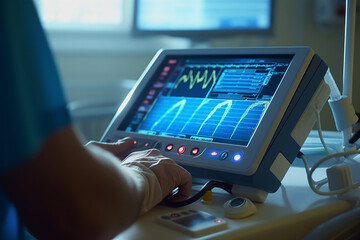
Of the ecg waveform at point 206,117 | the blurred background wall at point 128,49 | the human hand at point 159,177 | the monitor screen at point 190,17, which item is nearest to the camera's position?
the human hand at point 159,177

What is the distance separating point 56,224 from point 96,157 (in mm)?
88

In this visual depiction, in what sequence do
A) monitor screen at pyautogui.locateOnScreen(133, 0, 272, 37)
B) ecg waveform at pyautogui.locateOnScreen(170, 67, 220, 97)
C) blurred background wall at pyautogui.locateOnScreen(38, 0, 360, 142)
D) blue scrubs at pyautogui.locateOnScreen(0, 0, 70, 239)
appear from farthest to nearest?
blurred background wall at pyautogui.locateOnScreen(38, 0, 360, 142)
monitor screen at pyautogui.locateOnScreen(133, 0, 272, 37)
ecg waveform at pyautogui.locateOnScreen(170, 67, 220, 97)
blue scrubs at pyautogui.locateOnScreen(0, 0, 70, 239)

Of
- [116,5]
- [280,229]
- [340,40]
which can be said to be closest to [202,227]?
[280,229]

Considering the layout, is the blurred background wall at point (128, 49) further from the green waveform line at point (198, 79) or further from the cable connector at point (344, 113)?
the cable connector at point (344, 113)

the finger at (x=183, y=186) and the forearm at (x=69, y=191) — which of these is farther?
the finger at (x=183, y=186)

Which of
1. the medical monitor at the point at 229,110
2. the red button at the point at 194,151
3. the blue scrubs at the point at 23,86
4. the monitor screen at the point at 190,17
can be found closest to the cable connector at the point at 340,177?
the medical monitor at the point at 229,110

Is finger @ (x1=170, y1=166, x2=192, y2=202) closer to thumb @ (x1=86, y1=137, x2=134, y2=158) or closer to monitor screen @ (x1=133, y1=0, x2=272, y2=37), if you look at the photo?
thumb @ (x1=86, y1=137, x2=134, y2=158)

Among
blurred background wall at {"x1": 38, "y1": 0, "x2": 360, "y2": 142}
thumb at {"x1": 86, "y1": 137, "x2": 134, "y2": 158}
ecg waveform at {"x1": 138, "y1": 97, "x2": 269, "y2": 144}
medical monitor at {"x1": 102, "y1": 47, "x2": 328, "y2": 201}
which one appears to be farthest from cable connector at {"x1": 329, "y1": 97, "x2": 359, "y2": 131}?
blurred background wall at {"x1": 38, "y1": 0, "x2": 360, "y2": 142}

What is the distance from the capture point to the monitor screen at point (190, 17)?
227 centimetres

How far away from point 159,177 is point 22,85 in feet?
1.21

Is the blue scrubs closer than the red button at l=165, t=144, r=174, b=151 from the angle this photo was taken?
→ Yes

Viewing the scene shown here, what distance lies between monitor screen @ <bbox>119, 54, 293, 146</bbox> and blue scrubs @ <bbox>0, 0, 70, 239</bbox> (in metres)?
0.46

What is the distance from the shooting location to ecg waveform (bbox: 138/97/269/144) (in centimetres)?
98

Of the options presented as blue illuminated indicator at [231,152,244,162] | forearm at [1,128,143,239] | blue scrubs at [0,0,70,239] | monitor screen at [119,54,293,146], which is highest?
blue scrubs at [0,0,70,239]
